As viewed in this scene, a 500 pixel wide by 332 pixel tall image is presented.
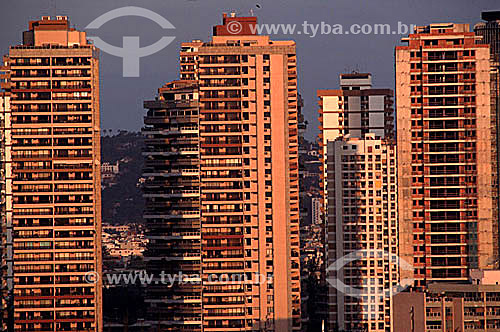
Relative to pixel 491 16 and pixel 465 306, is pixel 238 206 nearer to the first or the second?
pixel 465 306

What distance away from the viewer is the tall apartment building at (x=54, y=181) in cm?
5291

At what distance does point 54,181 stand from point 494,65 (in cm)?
2587

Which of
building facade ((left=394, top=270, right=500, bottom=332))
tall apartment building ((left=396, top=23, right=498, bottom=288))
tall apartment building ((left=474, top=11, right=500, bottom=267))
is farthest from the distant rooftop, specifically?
building facade ((left=394, top=270, right=500, bottom=332))

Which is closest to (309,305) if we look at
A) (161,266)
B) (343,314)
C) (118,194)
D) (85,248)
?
(343,314)

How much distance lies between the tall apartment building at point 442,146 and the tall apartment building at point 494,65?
1852 mm

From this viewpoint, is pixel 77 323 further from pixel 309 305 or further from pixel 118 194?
pixel 118 194

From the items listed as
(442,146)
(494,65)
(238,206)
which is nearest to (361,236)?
(442,146)

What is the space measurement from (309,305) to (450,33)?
17490 mm

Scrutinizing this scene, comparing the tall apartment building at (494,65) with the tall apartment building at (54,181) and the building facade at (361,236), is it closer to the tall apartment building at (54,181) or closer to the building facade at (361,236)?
the building facade at (361,236)

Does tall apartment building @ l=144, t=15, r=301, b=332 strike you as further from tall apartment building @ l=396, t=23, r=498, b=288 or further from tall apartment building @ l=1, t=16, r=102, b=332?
tall apartment building @ l=396, t=23, r=498, b=288

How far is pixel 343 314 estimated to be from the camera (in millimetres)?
56812

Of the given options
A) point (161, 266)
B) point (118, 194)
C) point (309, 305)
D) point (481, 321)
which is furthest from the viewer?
point (118, 194)

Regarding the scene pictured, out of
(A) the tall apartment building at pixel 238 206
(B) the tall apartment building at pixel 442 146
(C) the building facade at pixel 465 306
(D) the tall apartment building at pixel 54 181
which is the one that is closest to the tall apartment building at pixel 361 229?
(B) the tall apartment building at pixel 442 146

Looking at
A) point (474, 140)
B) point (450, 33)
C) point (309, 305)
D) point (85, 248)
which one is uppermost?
point (450, 33)
